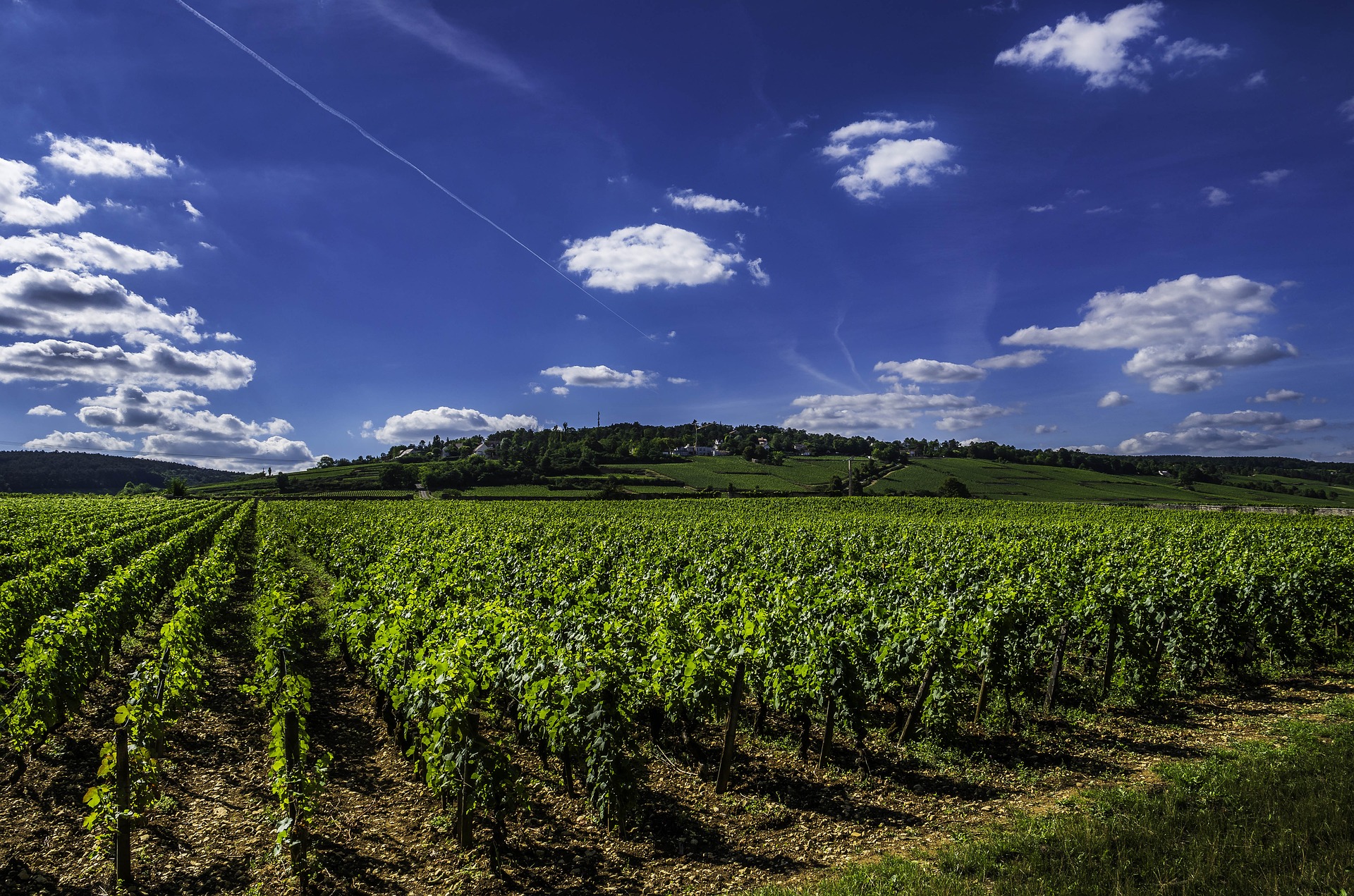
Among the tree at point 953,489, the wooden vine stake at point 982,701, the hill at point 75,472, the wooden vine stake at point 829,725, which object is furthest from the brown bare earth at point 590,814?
the hill at point 75,472

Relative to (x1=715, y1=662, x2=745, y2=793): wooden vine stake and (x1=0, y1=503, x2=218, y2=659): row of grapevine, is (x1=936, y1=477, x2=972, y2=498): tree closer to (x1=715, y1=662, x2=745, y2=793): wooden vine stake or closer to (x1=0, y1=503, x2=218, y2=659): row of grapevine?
(x1=715, y1=662, x2=745, y2=793): wooden vine stake

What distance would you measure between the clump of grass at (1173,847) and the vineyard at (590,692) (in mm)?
1059

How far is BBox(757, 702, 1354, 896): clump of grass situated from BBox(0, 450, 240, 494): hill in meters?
200

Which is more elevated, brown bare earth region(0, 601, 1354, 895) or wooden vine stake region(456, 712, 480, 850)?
wooden vine stake region(456, 712, 480, 850)

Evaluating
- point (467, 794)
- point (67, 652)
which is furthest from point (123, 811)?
point (67, 652)

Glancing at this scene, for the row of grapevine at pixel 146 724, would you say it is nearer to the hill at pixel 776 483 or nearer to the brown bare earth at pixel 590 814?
the brown bare earth at pixel 590 814

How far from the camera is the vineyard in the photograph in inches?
265

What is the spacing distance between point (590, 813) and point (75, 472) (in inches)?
9406

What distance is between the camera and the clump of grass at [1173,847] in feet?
18.4

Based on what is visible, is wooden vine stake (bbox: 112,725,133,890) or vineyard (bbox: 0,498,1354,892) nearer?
wooden vine stake (bbox: 112,725,133,890)

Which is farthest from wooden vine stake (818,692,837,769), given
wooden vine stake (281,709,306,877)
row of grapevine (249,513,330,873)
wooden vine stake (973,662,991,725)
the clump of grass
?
wooden vine stake (281,709,306,877)

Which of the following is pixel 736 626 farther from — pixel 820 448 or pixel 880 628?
pixel 820 448

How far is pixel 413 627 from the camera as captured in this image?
382 inches

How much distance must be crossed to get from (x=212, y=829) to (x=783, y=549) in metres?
16.4
